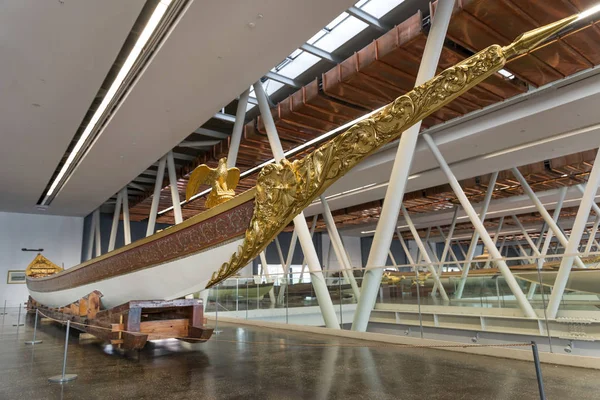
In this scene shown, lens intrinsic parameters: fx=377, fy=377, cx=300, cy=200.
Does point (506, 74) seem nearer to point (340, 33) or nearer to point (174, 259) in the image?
point (340, 33)

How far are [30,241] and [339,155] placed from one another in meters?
20.7

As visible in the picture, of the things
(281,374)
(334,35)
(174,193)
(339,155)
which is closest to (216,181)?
(339,155)

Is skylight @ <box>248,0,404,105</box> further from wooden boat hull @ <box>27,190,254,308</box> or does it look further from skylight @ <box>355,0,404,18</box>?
wooden boat hull @ <box>27,190,254,308</box>

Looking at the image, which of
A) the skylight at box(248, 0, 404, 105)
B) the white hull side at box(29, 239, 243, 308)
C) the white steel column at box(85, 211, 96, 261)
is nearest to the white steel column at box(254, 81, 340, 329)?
the skylight at box(248, 0, 404, 105)

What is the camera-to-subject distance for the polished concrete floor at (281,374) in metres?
3.12

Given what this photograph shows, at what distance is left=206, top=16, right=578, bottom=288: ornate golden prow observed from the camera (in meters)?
2.55

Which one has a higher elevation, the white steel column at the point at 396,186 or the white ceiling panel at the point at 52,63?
the white ceiling panel at the point at 52,63

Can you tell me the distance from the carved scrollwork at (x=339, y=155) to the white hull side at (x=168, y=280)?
0.48 ft

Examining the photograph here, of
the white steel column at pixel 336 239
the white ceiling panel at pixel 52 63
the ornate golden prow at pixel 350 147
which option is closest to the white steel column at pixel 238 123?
the white ceiling panel at pixel 52 63

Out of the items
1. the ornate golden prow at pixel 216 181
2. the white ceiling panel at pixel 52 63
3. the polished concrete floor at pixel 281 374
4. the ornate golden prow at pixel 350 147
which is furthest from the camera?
the white ceiling panel at pixel 52 63

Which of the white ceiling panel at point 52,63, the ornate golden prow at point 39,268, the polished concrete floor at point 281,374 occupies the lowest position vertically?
the polished concrete floor at point 281,374

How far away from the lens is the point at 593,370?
3770 mm

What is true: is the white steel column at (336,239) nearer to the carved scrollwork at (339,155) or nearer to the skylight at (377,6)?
the carved scrollwork at (339,155)

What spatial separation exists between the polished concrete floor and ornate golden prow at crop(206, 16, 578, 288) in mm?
1116
